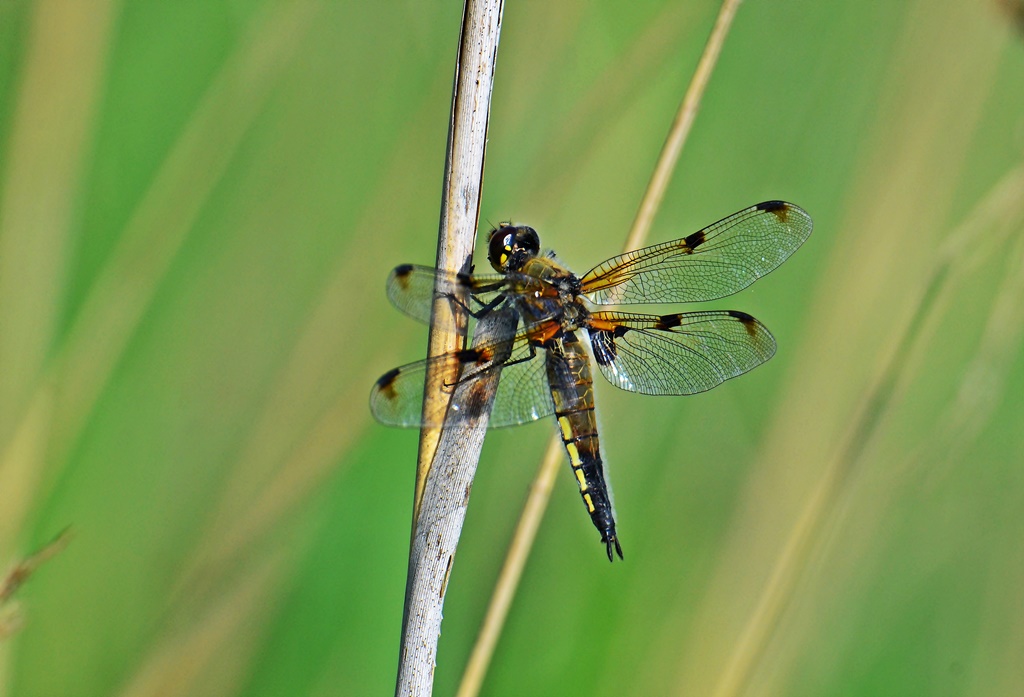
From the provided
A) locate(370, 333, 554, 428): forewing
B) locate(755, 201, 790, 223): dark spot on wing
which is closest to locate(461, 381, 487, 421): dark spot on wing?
locate(370, 333, 554, 428): forewing

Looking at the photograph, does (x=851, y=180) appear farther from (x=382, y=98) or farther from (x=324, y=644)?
(x=324, y=644)

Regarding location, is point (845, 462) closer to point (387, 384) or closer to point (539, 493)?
point (539, 493)

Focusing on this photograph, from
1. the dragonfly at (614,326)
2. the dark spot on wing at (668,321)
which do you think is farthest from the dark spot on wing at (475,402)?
the dark spot on wing at (668,321)

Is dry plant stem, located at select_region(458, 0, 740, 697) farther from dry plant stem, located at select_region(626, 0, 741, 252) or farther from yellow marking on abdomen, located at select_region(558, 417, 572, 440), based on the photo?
yellow marking on abdomen, located at select_region(558, 417, 572, 440)

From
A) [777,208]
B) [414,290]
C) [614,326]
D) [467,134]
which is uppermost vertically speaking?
[777,208]

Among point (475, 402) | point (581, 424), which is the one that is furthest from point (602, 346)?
point (475, 402)

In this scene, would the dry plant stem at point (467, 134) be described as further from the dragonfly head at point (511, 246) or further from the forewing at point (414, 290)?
the dragonfly head at point (511, 246)
